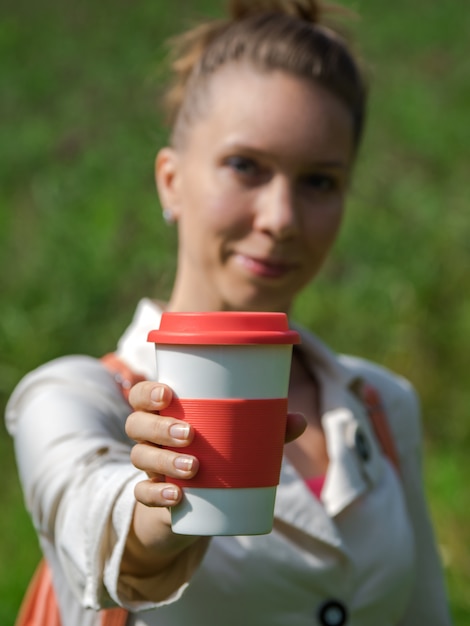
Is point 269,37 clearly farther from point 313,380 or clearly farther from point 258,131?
point 313,380

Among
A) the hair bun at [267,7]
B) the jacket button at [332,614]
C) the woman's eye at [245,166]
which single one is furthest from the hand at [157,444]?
the hair bun at [267,7]

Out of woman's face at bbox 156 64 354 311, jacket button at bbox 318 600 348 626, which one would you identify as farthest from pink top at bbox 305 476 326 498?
woman's face at bbox 156 64 354 311

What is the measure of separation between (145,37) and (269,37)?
503 centimetres

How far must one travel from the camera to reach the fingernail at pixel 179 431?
1.29 m

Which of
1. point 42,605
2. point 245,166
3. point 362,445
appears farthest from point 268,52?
point 42,605

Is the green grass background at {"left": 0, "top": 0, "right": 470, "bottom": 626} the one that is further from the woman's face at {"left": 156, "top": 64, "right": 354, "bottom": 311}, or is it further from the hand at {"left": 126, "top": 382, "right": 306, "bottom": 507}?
the hand at {"left": 126, "top": 382, "right": 306, "bottom": 507}

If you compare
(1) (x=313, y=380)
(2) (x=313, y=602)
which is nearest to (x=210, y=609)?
(2) (x=313, y=602)

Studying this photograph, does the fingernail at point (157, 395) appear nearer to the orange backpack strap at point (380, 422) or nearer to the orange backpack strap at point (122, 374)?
the orange backpack strap at point (122, 374)

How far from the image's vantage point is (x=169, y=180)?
2357mm

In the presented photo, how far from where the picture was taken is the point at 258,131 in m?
2.09

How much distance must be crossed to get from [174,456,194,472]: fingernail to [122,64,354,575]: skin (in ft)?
2.77

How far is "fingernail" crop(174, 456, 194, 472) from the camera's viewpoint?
Answer: 1.29 metres

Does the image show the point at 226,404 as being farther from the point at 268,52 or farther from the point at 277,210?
the point at 268,52

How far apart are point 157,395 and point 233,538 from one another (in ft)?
2.07
